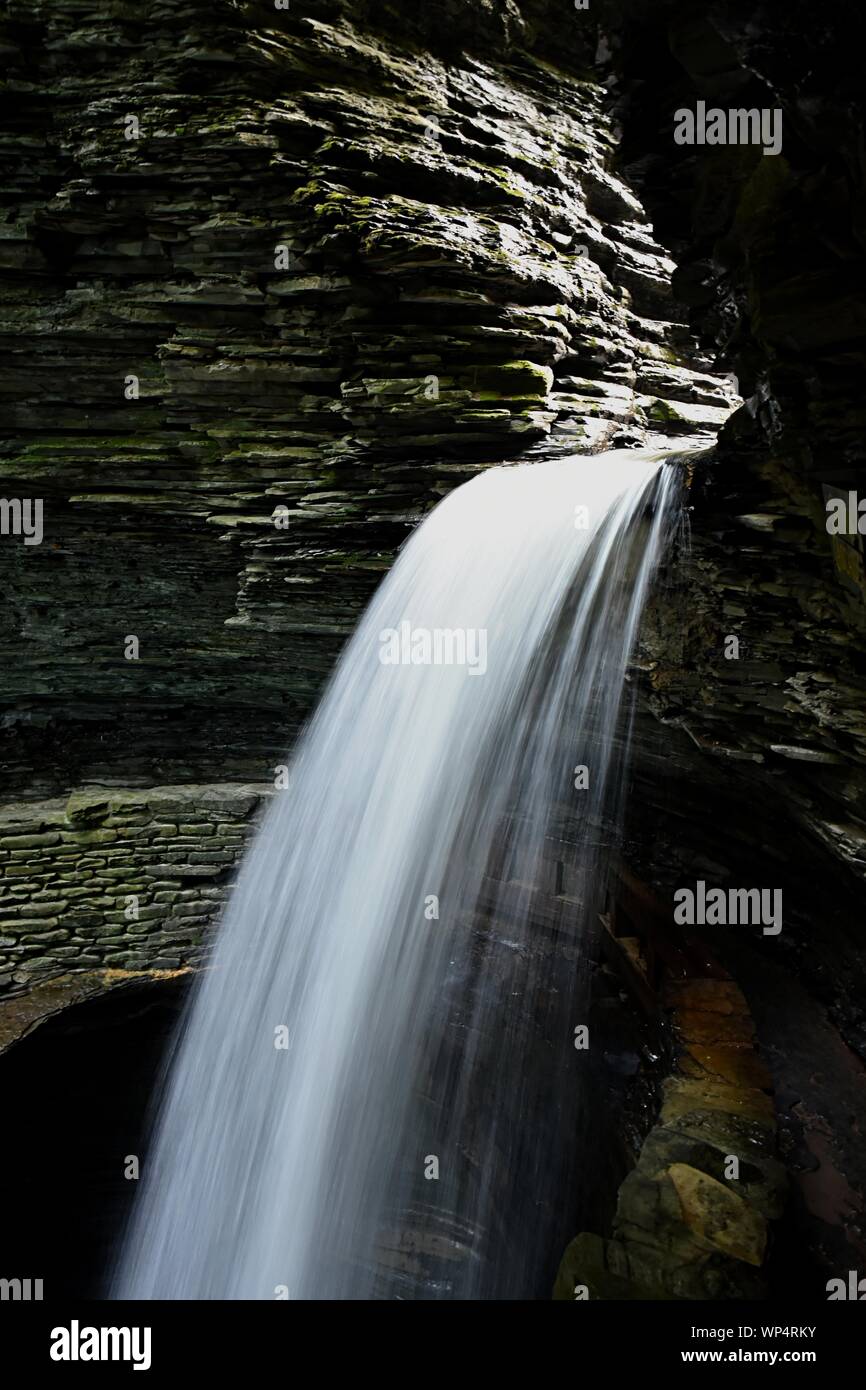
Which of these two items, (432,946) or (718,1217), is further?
(432,946)

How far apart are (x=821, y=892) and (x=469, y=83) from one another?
10.9m

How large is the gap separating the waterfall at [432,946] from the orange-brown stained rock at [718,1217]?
105 inches

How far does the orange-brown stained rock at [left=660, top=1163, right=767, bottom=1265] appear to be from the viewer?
3.70m

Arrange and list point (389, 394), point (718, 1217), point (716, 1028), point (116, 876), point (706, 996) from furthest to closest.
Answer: point (116, 876), point (389, 394), point (706, 996), point (716, 1028), point (718, 1217)

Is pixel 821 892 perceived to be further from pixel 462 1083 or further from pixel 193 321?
pixel 193 321

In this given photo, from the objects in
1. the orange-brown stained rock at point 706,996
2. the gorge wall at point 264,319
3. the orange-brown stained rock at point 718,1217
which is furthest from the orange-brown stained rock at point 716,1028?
the gorge wall at point 264,319

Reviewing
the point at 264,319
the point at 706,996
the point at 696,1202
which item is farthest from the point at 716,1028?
the point at 264,319

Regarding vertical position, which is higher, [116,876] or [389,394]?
[389,394]

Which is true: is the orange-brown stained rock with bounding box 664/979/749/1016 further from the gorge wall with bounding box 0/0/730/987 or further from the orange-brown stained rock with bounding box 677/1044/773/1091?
the gorge wall with bounding box 0/0/730/987

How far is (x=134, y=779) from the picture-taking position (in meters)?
10.6

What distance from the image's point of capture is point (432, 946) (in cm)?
762

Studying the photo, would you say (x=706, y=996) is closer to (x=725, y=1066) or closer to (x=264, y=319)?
(x=725, y=1066)

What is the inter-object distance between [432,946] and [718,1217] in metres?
4.07

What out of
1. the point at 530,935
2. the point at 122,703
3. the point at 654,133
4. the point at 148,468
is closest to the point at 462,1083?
the point at 530,935
